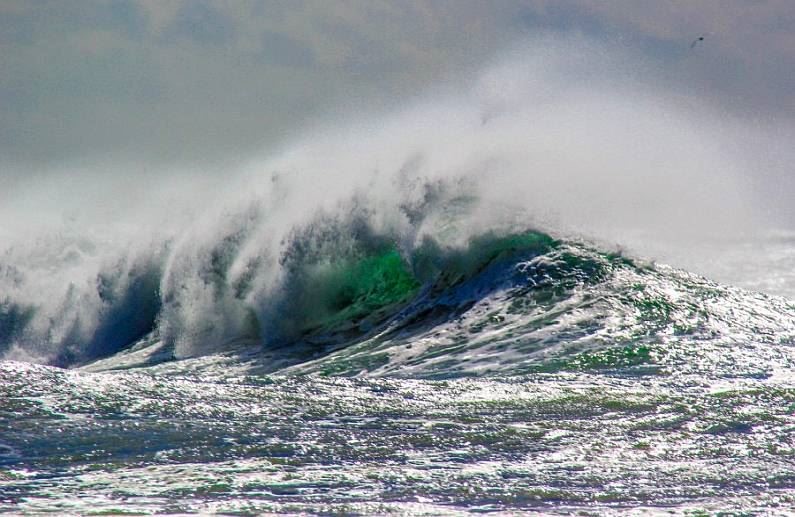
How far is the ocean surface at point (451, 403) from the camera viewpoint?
23.7 ft

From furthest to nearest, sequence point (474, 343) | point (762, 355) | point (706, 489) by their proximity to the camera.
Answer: point (474, 343) < point (762, 355) < point (706, 489)

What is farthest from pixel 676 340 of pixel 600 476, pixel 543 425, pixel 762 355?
pixel 600 476

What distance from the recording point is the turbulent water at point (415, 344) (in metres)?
7.51

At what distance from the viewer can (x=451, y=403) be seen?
10.1m

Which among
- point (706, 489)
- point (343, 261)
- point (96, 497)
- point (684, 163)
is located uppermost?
point (684, 163)

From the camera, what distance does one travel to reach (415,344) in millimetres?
14508

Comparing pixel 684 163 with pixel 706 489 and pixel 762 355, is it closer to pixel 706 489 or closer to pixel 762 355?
pixel 762 355

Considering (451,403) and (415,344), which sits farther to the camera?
(415,344)

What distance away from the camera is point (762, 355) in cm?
1262

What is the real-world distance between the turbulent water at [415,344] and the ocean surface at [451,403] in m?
0.04

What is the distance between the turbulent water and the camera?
751 centimetres

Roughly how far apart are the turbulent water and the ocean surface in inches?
1.4

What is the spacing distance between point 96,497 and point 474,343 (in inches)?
306

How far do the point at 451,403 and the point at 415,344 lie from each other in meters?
4.44
